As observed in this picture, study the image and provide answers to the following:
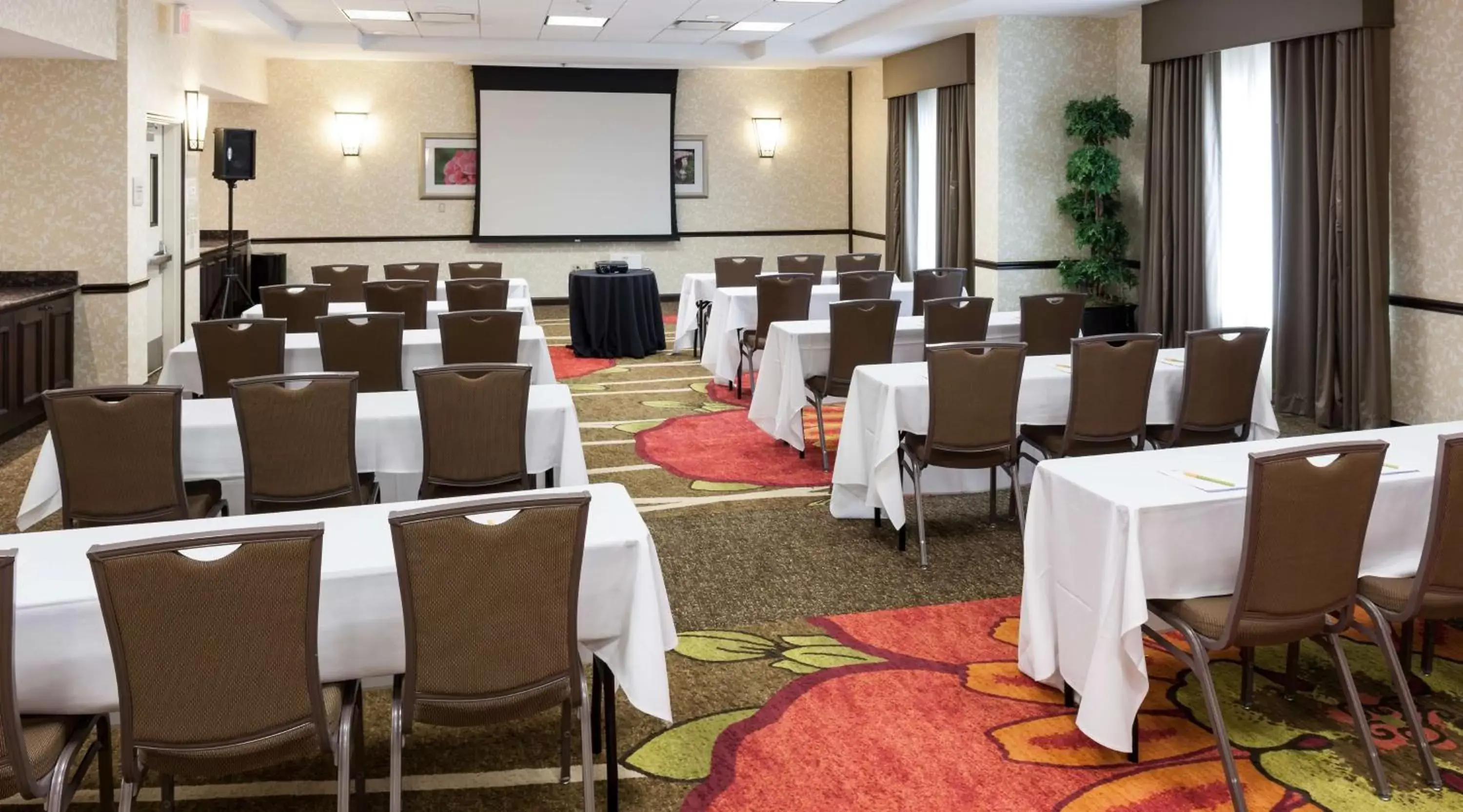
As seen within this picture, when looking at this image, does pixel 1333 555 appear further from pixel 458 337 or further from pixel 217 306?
pixel 217 306

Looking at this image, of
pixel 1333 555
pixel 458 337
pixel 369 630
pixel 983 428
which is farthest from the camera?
pixel 458 337

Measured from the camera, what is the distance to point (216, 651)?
2496 mm

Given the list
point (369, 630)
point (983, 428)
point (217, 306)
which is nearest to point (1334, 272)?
point (983, 428)

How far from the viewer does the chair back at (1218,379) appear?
5.24 meters

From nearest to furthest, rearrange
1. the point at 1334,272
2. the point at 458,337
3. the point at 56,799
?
the point at 56,799 → the point at 458,337 → the point at 1334,272

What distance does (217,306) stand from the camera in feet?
40.2

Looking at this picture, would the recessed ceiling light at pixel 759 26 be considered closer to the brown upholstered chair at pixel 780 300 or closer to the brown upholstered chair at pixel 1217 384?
the brown upholstered chair at pixel 780 300

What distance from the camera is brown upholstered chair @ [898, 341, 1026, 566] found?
16.5 feet

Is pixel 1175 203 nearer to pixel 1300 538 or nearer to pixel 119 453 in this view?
pixel 1300 538

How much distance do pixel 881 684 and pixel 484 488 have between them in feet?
5.43

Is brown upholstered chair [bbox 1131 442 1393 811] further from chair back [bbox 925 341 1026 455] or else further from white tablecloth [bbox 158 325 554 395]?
white tablecloth [bbox 158 325 554 395]

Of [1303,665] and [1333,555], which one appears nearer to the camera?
[1333,555]

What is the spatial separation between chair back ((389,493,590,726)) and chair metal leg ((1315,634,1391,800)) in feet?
6.55

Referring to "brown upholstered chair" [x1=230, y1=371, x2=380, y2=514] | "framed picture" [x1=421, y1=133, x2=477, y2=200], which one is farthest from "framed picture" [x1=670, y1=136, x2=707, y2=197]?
"brown upholstered chair" [x1=230, y1=371, x2=380, y2=514]
